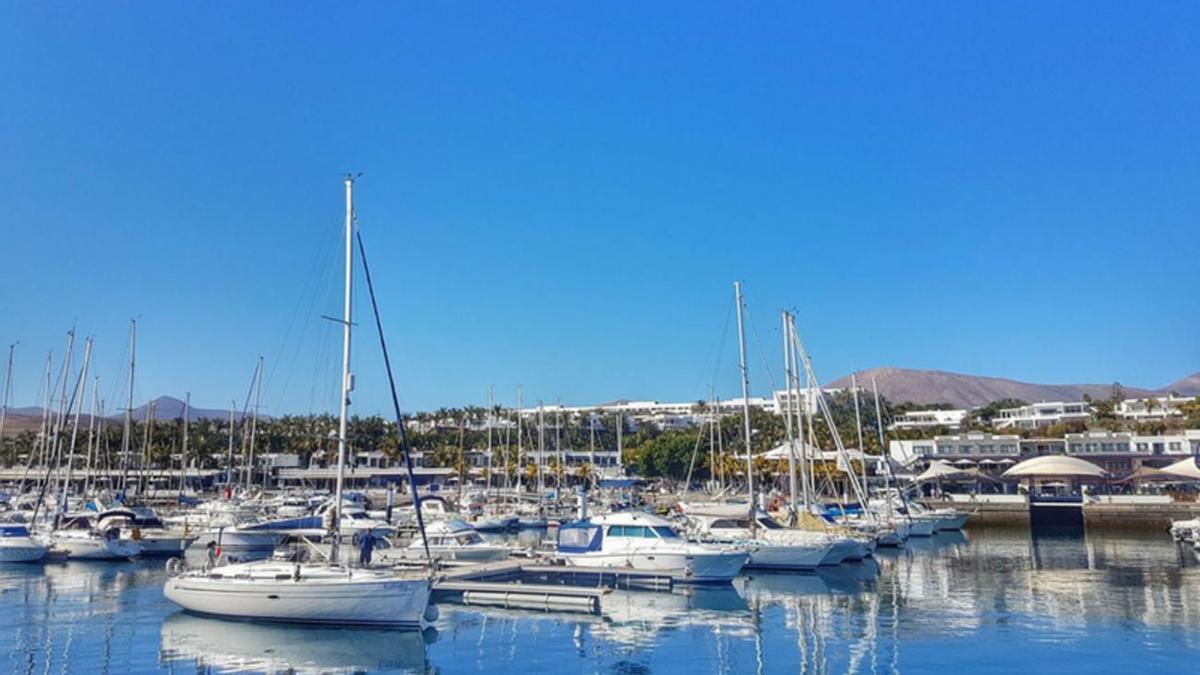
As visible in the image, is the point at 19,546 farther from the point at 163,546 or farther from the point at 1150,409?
the point at 1150,409

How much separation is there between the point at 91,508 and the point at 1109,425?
12373 cm

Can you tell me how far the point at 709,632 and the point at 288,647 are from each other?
11.7 m

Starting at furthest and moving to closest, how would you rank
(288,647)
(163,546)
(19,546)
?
(163,546)
(19,546)
(288,647)

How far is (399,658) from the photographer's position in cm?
2152

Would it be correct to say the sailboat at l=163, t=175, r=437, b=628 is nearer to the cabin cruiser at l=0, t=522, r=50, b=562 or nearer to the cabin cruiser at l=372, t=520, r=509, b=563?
the cabin cruiser at l=372, t=520, r=509, b=563

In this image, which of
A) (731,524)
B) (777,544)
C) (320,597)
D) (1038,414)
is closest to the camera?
(320,597)

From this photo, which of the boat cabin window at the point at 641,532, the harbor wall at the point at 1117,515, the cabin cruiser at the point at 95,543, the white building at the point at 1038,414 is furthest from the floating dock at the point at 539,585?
the white building at the point at 1038,414

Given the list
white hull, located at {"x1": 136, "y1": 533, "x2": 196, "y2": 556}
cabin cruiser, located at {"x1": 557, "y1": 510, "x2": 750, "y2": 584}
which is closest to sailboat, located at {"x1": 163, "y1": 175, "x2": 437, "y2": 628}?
cabin cruiser, located at {"x1": 557, "y1": 510, "x2": 750, "y2": 584}

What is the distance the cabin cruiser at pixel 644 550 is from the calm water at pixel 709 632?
41.4 inches

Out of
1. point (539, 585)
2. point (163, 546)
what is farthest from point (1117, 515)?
point (163, 546)

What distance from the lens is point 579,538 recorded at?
1406 inches

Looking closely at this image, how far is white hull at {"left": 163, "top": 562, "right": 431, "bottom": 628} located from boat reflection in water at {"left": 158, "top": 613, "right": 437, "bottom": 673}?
368mm

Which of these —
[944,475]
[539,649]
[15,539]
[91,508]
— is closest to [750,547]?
[539,649]

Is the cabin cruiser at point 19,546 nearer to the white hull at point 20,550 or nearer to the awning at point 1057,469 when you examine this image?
the white hull at point 20,550
